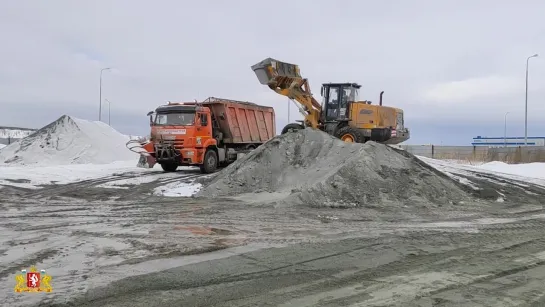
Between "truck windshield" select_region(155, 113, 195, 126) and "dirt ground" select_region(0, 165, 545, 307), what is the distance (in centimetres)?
852

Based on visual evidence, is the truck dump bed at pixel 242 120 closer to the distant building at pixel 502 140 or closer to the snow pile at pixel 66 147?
the snow pile at pixel 66 147

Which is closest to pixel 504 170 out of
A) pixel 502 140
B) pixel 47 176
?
pixel 47 176

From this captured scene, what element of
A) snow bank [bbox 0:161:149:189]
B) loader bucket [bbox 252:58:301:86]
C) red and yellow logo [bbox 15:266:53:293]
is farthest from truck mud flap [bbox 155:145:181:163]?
red and yellow logo [bbox 15:266:53:293]

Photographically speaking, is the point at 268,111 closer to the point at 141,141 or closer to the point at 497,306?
the point at 141,141

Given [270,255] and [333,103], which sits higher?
[333,103]

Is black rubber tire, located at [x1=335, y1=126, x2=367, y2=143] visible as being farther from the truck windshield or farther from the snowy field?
the snowy field

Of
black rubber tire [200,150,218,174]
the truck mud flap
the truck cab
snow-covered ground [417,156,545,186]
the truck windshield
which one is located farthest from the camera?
snow-covered ground [417,156,545,186]

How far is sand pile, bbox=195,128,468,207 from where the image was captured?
1357cm

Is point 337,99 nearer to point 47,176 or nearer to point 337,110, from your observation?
point 337,110

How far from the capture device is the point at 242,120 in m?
24.0

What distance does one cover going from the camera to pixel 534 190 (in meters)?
17.4

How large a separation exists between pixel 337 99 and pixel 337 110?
556 mm

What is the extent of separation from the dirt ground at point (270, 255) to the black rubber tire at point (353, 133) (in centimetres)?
1050

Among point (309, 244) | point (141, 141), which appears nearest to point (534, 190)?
point (309, 244)
